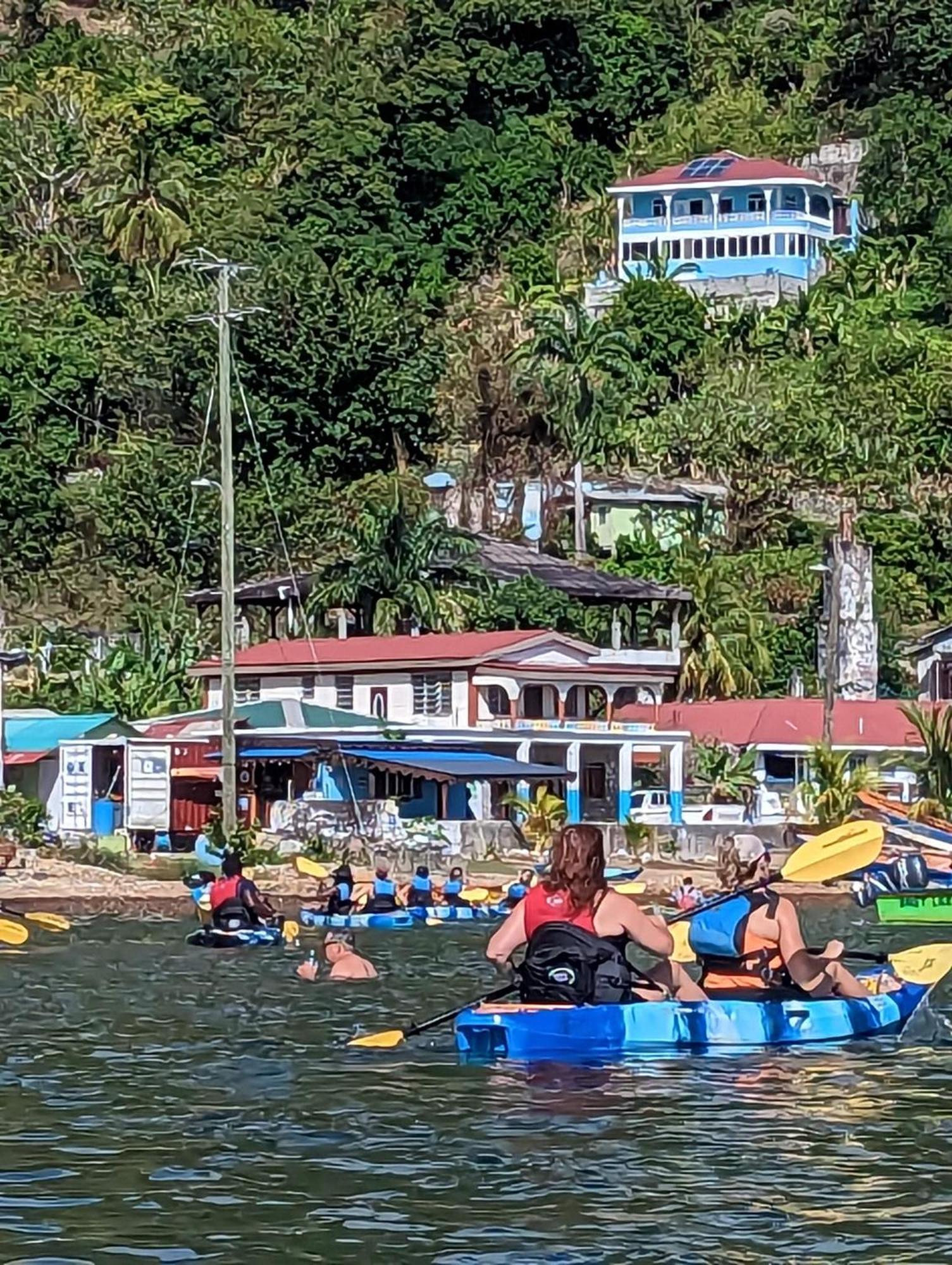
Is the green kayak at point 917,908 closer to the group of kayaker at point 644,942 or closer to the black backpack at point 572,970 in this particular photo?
the group of kayaker at point 644,942

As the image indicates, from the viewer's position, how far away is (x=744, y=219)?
316 ft

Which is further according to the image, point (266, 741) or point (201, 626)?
point (201, 626)

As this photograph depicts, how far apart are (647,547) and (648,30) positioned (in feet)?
113

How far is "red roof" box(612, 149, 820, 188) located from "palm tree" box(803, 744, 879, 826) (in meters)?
43.6

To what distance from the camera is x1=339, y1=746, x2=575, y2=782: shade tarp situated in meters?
52.8

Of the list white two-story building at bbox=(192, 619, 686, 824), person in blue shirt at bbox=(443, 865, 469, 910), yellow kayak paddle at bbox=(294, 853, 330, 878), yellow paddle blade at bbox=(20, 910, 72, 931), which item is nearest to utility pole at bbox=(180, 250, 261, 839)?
yellow kayak paddle at bbox=(294, 853, 330, 878)

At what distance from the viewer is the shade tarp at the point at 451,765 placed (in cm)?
5275

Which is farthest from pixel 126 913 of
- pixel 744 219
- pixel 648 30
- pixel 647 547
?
pixel 648 30

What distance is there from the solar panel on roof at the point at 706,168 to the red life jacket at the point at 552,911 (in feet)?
261

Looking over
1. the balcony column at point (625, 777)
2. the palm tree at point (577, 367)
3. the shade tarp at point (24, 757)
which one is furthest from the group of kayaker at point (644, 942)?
the palm tree at point (577, 367)

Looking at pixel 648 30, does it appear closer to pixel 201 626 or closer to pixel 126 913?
pixel 201 626

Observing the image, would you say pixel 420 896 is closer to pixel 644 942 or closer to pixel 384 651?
pixel 644 942

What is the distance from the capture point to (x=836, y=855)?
24703 mm

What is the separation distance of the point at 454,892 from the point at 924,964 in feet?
51.9
